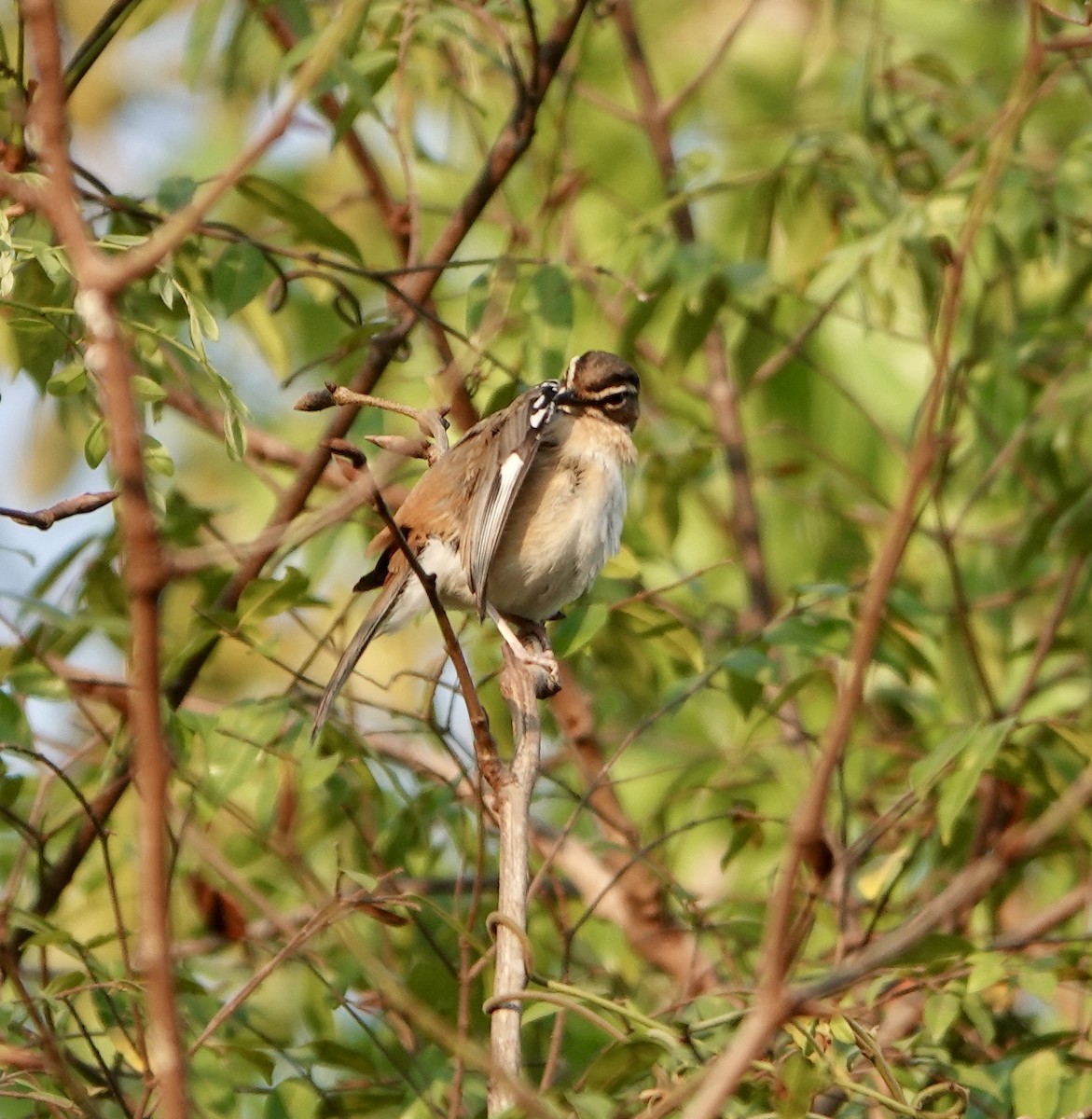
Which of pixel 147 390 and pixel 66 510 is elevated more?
pixel 147 390

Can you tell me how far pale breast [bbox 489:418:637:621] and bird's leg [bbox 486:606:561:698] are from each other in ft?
0.29

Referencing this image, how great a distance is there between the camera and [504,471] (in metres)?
Result: 3.98

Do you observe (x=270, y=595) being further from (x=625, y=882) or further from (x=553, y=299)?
(x=625, y=882)

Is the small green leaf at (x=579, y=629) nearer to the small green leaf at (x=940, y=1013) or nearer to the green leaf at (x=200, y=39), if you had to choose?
the small green leaf at (x=940, y=1013)

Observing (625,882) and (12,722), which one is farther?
(625,882)

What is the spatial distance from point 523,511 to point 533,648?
48 cm

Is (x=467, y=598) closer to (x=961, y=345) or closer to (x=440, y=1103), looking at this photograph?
(x=440, y=1103)

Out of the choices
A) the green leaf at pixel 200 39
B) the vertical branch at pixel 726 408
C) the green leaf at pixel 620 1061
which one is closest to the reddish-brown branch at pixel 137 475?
the green leaf at pixel 620 1061

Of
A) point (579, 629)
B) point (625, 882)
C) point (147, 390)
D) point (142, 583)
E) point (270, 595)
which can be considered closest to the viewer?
point (142, 583)

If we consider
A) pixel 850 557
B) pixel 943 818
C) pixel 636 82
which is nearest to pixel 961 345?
pixel 850 557

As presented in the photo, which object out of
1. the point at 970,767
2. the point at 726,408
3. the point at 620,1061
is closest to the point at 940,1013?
the point at 970,767

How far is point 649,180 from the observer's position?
803cm

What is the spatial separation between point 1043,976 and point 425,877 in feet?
6.38

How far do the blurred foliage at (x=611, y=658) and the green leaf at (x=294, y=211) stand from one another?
0.01m
